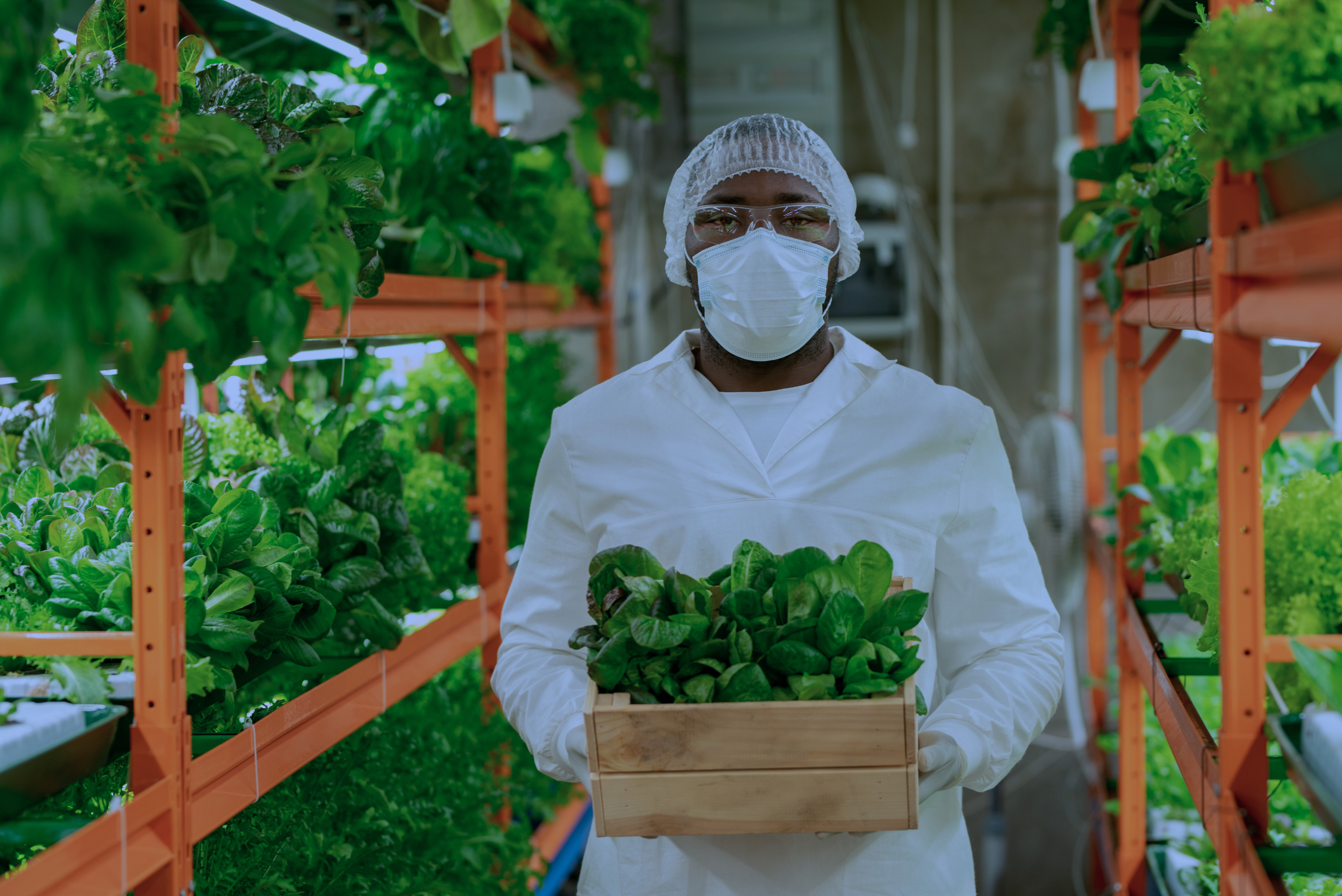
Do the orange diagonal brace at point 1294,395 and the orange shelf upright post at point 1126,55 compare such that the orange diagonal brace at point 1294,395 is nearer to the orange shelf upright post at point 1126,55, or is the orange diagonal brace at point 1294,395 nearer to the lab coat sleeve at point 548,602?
the lab coat sleeve at point 548,602

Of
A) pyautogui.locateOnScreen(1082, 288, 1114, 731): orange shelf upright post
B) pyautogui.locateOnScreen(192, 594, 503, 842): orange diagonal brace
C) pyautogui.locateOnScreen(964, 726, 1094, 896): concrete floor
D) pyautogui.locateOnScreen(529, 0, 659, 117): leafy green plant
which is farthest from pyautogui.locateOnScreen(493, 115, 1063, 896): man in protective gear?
pyautogui.locateOnScreen(964, 726, 1094, 896): concrete floor

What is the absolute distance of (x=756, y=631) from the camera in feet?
3.76

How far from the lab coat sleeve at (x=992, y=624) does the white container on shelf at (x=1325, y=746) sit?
356mm

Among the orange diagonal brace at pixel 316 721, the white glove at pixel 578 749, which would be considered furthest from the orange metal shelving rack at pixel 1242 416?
the orange diagonal brace at pixel 316 721

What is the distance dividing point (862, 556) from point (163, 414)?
31.9 inches

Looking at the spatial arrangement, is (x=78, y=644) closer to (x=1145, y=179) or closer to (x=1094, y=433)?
(x=1145, y=179)

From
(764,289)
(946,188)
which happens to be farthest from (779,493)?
(946,188)

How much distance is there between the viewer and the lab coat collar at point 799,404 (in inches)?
61.5

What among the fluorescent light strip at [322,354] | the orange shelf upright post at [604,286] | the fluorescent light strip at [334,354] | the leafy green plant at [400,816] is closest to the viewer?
the leafy green plant at [400,816]

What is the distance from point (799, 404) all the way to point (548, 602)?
48 centimetres

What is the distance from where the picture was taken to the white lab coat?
4.74 ft

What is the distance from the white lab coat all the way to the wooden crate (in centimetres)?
28

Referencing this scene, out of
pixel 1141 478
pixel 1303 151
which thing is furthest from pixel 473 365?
pixel 1303 151

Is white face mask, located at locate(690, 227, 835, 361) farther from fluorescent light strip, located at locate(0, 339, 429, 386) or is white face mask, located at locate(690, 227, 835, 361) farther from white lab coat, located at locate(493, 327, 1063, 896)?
fluorescent light strip, located at locate(0, 339, 429, 386)
